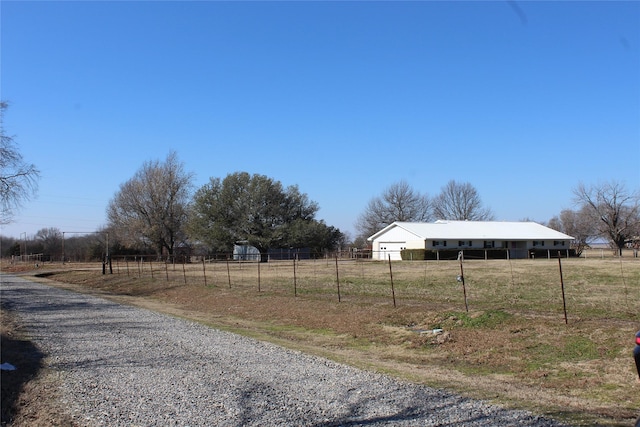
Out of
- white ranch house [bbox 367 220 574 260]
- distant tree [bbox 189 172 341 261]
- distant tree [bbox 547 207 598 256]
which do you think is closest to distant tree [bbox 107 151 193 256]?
distant tree [bbox 189 172 341 261]

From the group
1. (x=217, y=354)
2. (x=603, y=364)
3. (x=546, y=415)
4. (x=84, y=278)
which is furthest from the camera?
(x=84, y=278)

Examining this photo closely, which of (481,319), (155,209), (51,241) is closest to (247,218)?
(155,209)

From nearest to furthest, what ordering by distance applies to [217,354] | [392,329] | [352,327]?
[217,354] < [392,329] < [352,327]

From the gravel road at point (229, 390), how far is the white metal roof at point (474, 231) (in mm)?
53924

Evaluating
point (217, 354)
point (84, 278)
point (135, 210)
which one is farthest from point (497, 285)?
point (135, 210)

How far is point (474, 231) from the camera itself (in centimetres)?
6925

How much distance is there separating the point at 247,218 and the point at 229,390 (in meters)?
70.6

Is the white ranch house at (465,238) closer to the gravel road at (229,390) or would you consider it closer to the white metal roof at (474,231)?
the white metal roof at (474,231)

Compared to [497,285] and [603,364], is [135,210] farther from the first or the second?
[603,364]

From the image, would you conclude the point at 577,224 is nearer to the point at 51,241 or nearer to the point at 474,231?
the point at 474,231

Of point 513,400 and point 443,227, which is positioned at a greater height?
point 443,227

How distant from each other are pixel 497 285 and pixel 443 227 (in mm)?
48008

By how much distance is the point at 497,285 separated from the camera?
73.5 ft

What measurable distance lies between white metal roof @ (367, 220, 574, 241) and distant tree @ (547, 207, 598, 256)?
18.4 meters
